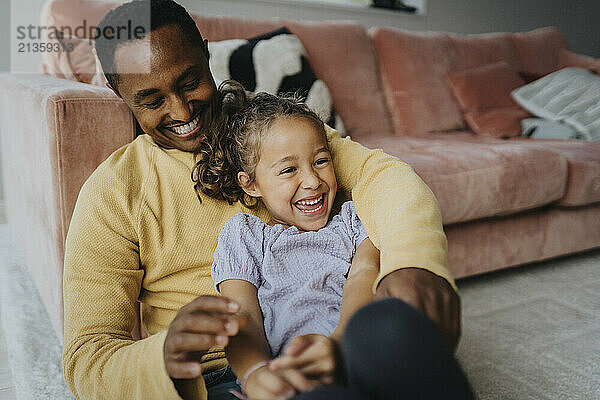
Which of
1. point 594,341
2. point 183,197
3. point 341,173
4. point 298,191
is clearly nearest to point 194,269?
point 183,197

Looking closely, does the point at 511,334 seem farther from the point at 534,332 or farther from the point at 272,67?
the point at 272,67

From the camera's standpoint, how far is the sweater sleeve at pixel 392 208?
2.16 ft

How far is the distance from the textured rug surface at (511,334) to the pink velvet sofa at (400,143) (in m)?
0.10

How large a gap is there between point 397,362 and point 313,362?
0.12m

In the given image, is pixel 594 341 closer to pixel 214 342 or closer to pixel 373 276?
pixel 373 276

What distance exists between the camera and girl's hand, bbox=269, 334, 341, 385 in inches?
22.6

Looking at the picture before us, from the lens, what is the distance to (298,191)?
983 millimetres

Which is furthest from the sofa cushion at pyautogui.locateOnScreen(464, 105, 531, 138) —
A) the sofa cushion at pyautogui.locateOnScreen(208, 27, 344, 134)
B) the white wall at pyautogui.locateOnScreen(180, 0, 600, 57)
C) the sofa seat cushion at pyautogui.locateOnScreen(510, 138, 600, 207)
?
the white wall at pyautogui.locateOnScreen(180, 0, 600, 57)

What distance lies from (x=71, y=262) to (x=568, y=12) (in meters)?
4.63

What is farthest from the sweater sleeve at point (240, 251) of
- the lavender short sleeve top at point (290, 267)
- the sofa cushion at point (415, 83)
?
the sofa cushion at point (415, 83)

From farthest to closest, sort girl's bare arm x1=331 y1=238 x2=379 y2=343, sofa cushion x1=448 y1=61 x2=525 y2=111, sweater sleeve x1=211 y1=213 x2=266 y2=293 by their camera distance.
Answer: sofa cushion x1=448 y1=61 x2=525 y2=111, sweater sleeve x1=211 y1=213 x2=266 y2=293, girl's bare arm x1=331 y1=238 x2=379 y2=343

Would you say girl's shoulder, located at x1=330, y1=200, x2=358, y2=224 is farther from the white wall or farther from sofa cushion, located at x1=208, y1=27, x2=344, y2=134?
the white wall

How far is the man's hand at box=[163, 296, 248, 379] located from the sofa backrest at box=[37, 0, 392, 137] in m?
1.58

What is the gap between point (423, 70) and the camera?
2.55m
